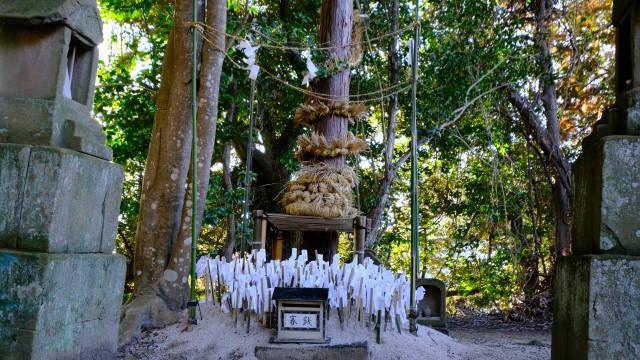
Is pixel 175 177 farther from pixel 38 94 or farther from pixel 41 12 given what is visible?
pixel 41 12

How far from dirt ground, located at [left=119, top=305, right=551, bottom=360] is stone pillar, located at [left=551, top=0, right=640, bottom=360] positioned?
5.89ft

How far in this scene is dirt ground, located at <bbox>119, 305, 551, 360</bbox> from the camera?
4.46 meters

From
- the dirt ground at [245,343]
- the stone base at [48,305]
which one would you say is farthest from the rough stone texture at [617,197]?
the stone base at [48,305]

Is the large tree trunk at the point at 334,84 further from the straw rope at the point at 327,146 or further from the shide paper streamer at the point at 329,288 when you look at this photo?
the shide paper streamer at the point at 329,288

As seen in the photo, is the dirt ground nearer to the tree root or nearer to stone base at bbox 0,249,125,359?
the tree root

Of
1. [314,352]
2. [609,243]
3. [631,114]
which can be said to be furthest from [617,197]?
[314,352]

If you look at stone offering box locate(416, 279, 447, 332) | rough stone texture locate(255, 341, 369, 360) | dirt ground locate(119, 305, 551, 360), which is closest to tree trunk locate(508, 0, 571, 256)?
stone offering box locate(416, 279, 447, 332)

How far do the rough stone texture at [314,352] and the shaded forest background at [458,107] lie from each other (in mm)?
3711

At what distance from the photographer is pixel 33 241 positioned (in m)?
2.73

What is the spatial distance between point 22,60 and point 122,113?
585cm

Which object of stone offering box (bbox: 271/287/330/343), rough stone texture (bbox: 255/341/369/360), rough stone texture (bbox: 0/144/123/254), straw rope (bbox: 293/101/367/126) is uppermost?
straw rope (bbox: 293/101/367/126)

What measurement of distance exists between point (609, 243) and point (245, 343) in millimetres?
2933

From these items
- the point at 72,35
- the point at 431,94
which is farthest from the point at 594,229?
the point at 431,94

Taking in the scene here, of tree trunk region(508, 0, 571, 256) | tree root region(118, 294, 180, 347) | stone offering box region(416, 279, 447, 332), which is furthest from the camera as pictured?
tree trunk region(508, 0, 571, 256)
